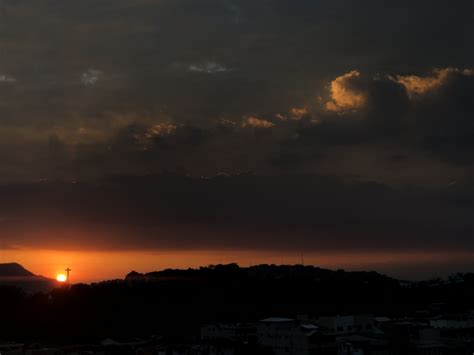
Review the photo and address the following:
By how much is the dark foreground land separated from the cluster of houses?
0.33 ft

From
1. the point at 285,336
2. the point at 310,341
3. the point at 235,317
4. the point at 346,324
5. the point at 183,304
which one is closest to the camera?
the point at 310,341

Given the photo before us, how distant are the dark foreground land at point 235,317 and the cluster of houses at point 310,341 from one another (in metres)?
0.10

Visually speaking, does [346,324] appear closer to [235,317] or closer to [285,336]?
[285,336]

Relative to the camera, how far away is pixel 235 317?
311 ft

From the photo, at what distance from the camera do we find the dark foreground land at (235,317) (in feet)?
206

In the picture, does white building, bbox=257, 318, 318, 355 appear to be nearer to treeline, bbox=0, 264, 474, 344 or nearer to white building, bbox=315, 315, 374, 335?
white building, bbox=315, 315, 374, 335

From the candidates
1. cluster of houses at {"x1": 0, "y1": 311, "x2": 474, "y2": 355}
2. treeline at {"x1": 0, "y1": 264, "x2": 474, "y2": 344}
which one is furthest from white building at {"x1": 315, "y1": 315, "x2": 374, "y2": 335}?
treeline at {"x1": 0, "y1": 264, "x2": 474, "y2": 344}

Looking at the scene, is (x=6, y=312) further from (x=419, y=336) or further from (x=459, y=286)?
(x=459, y=286)

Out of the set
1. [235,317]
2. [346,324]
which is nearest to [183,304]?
[235,317]

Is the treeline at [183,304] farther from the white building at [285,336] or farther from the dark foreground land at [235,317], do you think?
the white building at [285,336]

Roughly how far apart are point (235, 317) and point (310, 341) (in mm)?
34845

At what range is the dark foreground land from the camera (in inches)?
2472

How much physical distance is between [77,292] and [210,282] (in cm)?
3592

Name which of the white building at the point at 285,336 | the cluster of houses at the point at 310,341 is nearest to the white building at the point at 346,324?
the cluster of houses at the point at 310,341
